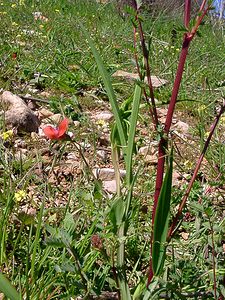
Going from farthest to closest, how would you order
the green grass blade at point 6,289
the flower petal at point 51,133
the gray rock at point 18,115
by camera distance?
the gray rock at point 18,115
the flower petal at point 51,133
the green grass blade at point 6,289

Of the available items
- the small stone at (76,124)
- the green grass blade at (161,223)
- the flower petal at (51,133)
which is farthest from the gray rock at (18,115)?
the green grass blade at (161,223)

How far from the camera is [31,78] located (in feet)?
8.72

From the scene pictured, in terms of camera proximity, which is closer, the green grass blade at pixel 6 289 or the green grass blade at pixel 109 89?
the green grass blade at pixel 6 289

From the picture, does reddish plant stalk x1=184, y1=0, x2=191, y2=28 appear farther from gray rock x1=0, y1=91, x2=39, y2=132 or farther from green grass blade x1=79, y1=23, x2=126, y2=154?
gray rock x1=0, y1=91, x2=39, y2=132

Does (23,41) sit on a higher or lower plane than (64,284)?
higher

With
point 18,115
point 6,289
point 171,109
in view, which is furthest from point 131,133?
point 18,115

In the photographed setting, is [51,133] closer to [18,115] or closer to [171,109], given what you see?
[171,109]

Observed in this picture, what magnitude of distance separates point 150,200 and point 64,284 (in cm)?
62

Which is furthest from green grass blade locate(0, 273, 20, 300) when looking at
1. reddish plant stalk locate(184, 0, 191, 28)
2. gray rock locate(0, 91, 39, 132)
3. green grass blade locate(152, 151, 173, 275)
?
gray rock locate(0, 91, 39, 132)

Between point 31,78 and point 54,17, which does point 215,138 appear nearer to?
point 31,78

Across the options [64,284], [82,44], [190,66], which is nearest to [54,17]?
[82,44]

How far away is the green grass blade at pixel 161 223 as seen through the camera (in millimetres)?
887

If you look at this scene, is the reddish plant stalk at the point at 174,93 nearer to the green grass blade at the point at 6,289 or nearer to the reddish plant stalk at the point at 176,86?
the reddish plant stalk at the point at 176,86

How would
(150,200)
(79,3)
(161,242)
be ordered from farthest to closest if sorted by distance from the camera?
(79,3) < (150,200) < (161,242)
